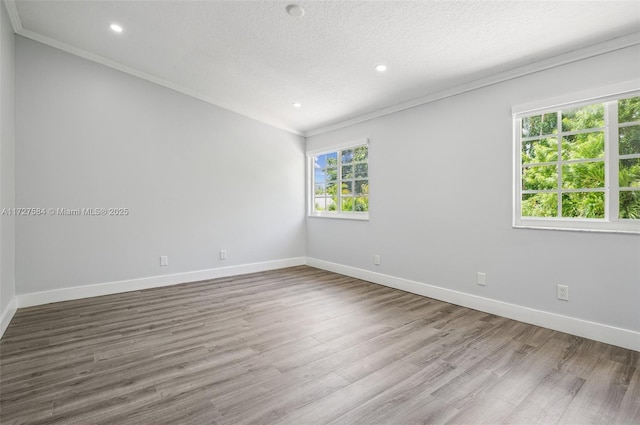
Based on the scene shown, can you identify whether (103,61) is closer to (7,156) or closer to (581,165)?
(7,156)

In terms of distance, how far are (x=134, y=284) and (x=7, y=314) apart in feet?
4.18

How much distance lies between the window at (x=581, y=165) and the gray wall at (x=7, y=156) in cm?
494

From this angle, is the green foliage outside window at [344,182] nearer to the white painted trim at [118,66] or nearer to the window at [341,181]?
the window at [341,181]

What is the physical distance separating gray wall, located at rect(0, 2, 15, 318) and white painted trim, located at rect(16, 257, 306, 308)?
27 cm

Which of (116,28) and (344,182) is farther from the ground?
(116,28)

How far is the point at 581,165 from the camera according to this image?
2.72 metres

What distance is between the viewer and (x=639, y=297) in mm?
2361

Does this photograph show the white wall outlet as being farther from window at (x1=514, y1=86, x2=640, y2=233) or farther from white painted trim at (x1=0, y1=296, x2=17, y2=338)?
white painted trim at (x1=0, y1=296, x2=17, y2=338)

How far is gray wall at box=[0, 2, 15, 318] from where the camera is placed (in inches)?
110

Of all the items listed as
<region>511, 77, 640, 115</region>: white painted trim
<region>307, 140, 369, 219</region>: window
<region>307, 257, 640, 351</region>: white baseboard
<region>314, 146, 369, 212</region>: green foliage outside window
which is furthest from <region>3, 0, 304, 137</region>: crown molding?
<region>511, 77, 640, 115</region>: white painted trim

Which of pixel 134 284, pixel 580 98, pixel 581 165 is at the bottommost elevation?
pixel 134 284


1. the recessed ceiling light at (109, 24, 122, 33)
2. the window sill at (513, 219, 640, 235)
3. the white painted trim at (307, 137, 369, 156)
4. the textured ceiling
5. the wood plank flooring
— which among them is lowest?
the wood plank flooring

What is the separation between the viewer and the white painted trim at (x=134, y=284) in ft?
11.4

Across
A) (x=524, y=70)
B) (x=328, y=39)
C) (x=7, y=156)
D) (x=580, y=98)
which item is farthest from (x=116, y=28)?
(x=580, y=98)
